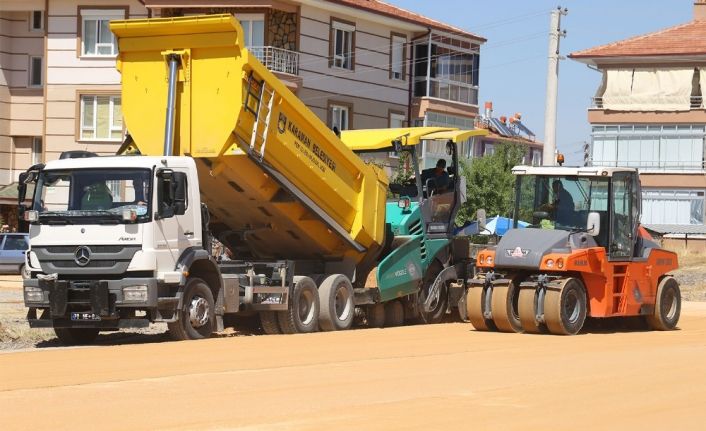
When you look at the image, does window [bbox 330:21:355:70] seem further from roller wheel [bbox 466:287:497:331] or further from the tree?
roller wheel [bbox 466:287:497:331]

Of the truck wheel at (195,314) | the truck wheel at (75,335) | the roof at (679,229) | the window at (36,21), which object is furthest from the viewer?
the roof at (679,229)

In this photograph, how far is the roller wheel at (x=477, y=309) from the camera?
22.0m

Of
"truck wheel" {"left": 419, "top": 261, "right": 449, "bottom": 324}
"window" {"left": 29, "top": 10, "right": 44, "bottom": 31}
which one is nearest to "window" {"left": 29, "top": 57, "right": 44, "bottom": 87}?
"window" {"left": 29, "top": 10, "right": 44, "bottom": 31}

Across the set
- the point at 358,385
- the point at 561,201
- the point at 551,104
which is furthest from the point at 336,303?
the point at 551,104

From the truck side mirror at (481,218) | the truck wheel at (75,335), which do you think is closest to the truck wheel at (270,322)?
the truck wheel at (75,335)

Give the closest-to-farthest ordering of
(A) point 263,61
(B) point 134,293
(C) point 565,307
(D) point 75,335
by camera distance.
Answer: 1. (B) point 134,293
2. (D) point 75,335
3. (C) point 565,307
4. (A) point 263,61

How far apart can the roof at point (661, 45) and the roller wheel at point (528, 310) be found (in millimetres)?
40182

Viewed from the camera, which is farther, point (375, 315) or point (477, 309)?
point (375, 315)

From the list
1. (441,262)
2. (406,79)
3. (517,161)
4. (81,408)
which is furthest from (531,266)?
(517,161)

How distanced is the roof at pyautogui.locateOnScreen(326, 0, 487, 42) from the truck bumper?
30.6 m

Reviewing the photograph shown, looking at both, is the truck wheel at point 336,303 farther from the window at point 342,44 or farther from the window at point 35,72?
the window at point 35,72

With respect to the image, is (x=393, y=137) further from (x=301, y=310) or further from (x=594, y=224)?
(x=594, y=224)

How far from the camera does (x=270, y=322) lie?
853 inches

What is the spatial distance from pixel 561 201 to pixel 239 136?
18.9 ft
